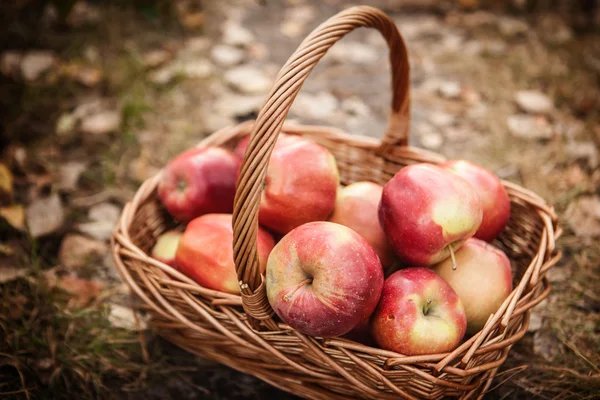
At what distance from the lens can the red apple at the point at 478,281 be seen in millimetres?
1054

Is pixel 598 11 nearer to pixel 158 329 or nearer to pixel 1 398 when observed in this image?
pixel 158 329

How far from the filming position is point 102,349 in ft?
4.16

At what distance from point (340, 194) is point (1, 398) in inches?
35.6

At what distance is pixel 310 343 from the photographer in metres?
0.93

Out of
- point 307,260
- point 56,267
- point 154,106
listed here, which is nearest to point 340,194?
point 307,260

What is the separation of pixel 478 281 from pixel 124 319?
0.89m

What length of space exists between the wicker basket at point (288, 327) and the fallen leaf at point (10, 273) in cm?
40

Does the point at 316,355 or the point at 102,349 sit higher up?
the point at 316,355

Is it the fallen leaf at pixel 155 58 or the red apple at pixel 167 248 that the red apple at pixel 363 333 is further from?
the fallen leaf at pixel 155 58

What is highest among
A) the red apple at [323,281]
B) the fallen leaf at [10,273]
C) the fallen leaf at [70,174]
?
the red apple at [323,281]

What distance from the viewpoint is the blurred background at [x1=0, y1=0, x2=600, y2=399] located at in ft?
4.04

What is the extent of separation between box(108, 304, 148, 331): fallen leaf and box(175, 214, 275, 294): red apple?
29 cm

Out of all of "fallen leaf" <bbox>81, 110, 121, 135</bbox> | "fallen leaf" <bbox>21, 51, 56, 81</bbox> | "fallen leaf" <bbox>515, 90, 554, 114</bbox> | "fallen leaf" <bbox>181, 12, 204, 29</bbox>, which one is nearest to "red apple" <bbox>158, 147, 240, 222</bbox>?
"fallen leaf" <bbox>81, 110, 121, 135</bbox>

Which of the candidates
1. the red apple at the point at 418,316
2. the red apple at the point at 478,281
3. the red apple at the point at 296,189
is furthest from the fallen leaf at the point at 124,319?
the red apple at the point at 478,281
